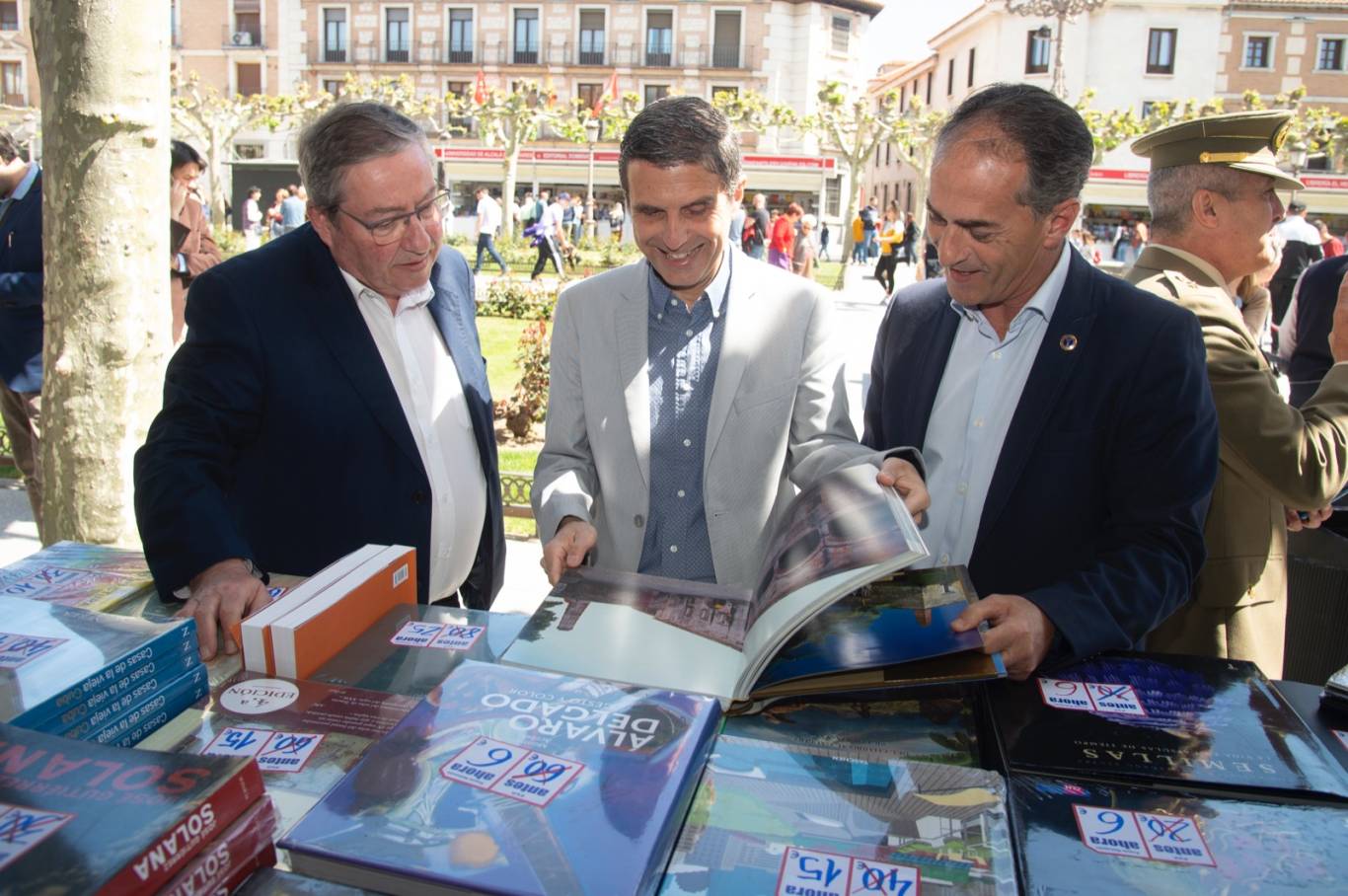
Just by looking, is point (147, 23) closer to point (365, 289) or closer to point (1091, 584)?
point (365, 289)

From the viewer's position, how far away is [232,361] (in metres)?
1.92

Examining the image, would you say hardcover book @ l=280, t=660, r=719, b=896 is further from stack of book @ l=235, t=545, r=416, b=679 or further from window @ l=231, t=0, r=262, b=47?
window @ l=231, t=0, r=262, b=47

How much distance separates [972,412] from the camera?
1.85m

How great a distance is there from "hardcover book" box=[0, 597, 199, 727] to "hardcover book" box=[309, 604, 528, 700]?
0.21 meters

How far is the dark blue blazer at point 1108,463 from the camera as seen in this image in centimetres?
157

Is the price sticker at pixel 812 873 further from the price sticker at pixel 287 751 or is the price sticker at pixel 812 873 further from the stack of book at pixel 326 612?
the stack of book at pixel 326 612

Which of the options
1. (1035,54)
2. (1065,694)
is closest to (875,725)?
(1065,694)

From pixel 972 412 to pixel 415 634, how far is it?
1.13 m

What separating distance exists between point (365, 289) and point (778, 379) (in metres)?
0.96

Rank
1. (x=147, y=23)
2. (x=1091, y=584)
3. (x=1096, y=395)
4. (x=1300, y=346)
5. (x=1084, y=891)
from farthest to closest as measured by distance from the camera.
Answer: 1. (x=1300, y=346)
2. (x=147, y=23)
3. (x=1096, y=395)
4. (x=1091, y=584)
5. (x=1084, y=891)

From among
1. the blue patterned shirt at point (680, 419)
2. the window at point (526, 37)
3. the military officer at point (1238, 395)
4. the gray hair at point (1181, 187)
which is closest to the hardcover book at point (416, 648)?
the blue patterned shirt at point (680, 419)

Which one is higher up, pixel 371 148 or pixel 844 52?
pixel 844 52

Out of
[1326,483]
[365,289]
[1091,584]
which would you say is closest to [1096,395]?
[1091,584]

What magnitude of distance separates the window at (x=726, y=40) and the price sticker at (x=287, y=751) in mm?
47343
